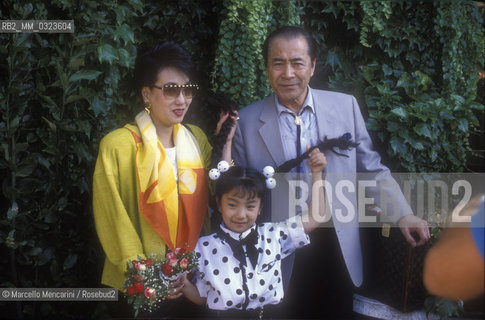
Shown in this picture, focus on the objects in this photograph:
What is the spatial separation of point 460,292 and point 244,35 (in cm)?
252

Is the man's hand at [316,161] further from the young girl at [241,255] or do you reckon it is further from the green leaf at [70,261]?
the green leaf at [70,261]

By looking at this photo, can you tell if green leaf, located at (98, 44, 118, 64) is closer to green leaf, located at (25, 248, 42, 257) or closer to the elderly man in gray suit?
the elderly man in gray suit

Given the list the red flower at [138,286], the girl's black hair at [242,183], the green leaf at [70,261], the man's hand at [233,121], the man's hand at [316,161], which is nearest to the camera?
the red flower at [138,286]

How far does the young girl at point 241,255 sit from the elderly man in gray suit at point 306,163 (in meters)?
0.27

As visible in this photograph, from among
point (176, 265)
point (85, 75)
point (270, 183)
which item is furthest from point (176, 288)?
point (85, 75)

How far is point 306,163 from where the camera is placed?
3.50 m

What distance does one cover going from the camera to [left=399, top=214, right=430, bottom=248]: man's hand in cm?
328

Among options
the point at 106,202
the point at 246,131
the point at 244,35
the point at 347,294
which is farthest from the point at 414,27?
the point at 106,202

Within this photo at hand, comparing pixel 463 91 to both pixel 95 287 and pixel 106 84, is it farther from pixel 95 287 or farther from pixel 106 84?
pixel 95 287

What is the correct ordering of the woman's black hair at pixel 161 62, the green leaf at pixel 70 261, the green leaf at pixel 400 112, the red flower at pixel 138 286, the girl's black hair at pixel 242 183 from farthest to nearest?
1. the green leaf at pixel 400 112
2. the green leaf at pixel 70 261
3. the woman's black hair at pixel 161 62
4. the girl's black hair at pixel 242 183
5. the red flower at pixel 138 286

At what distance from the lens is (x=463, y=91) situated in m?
3.99

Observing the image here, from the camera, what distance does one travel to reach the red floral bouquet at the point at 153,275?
3043 mm

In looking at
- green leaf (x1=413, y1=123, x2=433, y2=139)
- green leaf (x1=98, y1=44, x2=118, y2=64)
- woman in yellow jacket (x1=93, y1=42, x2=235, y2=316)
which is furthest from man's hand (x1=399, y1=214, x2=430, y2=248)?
green leaf (x1=98, y1=44, x2=118, y2=64)

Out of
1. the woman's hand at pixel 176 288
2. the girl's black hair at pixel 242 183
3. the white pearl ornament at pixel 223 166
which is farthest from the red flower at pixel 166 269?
the white pearl ornament at pixel 223 166
